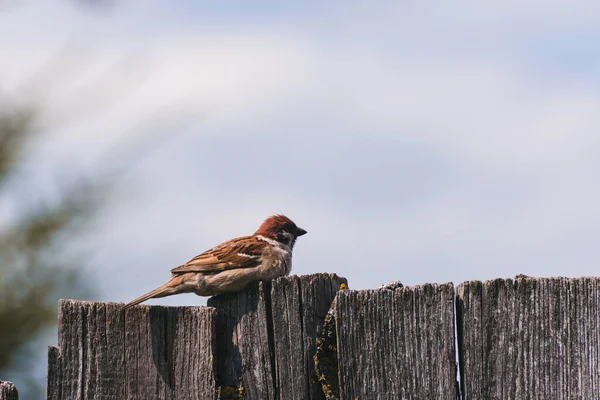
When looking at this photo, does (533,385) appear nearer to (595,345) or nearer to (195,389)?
(595,345)

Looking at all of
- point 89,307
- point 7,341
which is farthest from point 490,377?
point 7,341

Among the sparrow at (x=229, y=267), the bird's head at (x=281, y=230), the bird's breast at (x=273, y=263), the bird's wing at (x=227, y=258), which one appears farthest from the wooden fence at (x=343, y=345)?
the bird's head at (x=281, y=230)

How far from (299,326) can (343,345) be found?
173 millimetres

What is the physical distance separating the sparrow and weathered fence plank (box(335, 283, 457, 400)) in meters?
1.69

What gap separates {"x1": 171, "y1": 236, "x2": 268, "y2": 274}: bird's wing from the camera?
16.1 feet

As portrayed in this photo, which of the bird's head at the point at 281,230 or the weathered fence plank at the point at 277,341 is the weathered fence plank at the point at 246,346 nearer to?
the weathered fence plank at the point at 277,341

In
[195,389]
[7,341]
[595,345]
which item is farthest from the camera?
[7,341]

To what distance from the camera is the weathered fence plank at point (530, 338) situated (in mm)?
2748

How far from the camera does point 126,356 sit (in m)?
2.92

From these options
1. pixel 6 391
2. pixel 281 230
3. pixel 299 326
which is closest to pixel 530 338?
pixel 299 326

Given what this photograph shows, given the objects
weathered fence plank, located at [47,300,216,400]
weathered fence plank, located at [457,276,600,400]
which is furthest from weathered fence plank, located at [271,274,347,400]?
weathered fence plank, located at [457,276,600,400]

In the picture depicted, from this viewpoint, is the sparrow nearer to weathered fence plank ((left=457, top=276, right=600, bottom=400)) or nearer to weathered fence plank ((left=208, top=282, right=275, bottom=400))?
weathered fence plank ((left=208, top=282, right=275, bottom=400))

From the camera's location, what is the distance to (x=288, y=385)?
2885mm

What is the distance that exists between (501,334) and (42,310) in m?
3.58
